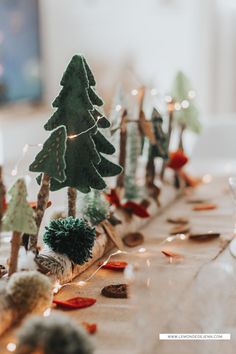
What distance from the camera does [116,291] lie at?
4.02ft

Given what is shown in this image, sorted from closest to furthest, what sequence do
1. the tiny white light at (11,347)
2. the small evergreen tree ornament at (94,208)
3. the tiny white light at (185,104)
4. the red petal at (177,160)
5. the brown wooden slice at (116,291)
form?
1. the tiny white light at (11,347)
2. the brown wooden slice at (116,291)
3. the small evergreen tree ornament at (94,208)
4. the red petal at (177,160)
5. the tiny white light at (185,104)

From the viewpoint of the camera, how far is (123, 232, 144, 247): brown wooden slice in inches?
60.6

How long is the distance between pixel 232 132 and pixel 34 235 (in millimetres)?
1512

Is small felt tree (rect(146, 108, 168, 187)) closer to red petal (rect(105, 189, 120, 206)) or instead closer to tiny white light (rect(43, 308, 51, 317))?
red petal (rect(105, 189, 120, 206))

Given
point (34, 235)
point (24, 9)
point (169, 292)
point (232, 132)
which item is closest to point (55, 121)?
point (34, 235)

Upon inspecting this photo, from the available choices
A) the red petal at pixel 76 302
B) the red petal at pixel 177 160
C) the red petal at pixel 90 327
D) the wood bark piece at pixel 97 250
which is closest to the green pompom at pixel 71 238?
the wood bark piece at pixel 97 250

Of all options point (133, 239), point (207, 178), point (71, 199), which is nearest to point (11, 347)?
point (71, 199)

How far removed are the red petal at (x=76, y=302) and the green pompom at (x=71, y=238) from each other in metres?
0.13

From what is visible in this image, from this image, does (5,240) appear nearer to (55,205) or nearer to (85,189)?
(55,205)

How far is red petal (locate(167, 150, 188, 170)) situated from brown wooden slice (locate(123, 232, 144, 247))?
15.6 inches

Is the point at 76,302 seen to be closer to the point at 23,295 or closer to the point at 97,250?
the point at 23,295

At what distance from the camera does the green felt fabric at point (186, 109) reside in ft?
6.73

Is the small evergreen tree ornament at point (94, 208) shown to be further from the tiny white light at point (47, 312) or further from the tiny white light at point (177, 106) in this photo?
the tiny white light at point (177, 106)

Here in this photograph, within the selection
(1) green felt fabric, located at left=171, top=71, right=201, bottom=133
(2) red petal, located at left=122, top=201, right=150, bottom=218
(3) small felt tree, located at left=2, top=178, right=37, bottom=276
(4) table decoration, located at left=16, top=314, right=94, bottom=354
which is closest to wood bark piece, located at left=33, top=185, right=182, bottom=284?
(2) red petal, located at left=122, top=201, right=150, bottom=218
